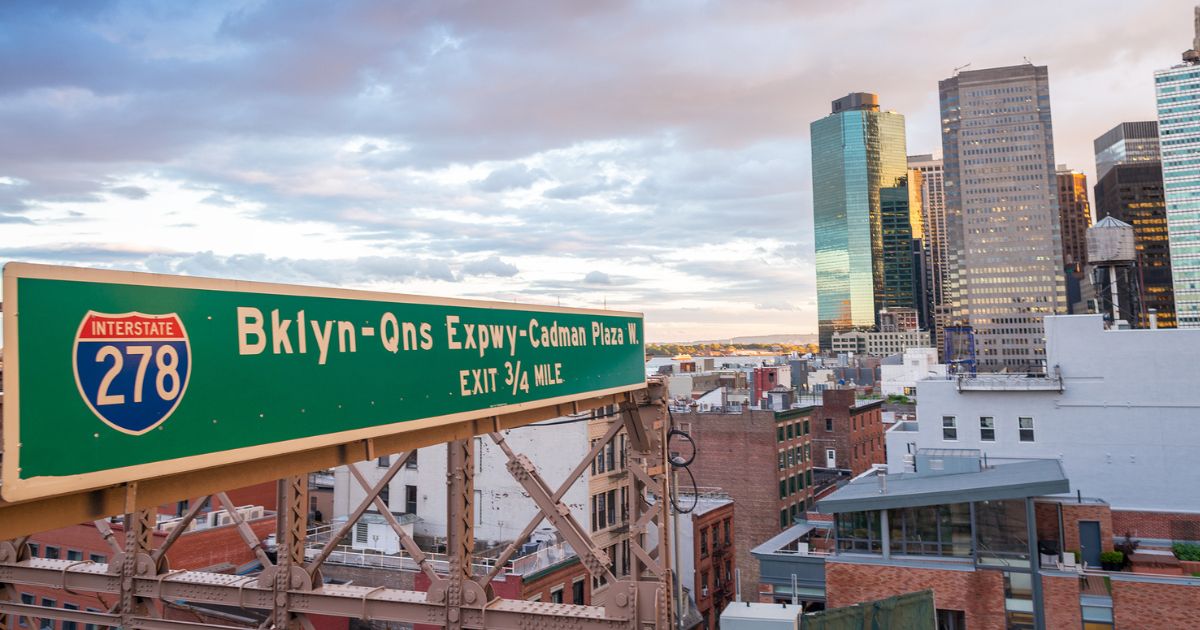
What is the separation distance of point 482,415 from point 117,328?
3014 millimetres

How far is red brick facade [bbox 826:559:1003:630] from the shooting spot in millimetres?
26734

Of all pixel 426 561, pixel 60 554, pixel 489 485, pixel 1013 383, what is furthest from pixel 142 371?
pixel 1013 383

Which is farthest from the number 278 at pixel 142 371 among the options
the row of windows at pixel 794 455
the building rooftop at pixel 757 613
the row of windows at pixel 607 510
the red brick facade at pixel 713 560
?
the row of windows at pixel 794 455

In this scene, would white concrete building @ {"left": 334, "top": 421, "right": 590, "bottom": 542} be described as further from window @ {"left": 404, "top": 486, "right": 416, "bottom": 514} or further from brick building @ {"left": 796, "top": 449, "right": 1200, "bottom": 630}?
brick building @ {"left": 796, "top": 449, "right": 1200, "bottom": 630}

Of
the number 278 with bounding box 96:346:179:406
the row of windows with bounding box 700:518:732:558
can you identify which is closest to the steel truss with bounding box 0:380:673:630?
the number 278 with bounding box 96:346:179:406

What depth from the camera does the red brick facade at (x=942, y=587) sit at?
26734 millimetres

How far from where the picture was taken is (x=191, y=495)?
3932mm

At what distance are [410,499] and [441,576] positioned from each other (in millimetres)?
35545

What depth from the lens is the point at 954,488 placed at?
1088 inches

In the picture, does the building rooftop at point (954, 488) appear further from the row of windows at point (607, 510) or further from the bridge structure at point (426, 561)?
the bridge structure at point (426, 561)

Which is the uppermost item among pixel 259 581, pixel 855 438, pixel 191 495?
pixel 191 495

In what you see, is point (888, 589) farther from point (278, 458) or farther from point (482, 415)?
point (278, 458)

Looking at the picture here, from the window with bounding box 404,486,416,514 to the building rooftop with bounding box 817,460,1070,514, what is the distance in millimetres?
22941

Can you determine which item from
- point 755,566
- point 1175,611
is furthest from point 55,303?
point 755,566
